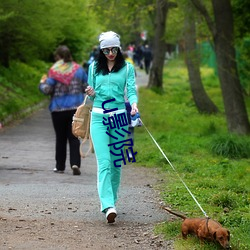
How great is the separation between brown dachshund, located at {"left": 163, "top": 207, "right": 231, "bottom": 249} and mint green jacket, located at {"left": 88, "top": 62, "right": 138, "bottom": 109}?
1.57 meters

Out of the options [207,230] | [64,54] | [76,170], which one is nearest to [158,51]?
[64,54]

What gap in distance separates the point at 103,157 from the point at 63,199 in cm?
142

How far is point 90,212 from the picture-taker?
26.3 feet

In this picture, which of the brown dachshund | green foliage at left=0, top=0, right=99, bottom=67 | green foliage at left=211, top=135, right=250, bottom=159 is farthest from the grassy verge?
the brown dachshund

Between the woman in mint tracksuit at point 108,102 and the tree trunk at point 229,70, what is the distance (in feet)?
28.6

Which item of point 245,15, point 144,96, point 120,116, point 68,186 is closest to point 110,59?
point 120,116

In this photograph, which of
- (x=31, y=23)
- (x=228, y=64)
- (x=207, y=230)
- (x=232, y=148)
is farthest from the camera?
(x=31, y=23)

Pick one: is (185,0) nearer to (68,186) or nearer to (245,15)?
(245,15)

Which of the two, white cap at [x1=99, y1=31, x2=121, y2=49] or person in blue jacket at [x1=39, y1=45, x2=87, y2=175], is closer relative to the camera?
white cap at [x1=99, y1=31, x2=121, y2=49]

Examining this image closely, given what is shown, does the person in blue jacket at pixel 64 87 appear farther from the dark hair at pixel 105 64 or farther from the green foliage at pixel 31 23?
the green foliage at pixel 31 23

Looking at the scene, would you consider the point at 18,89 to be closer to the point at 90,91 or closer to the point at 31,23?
the point at 31,23

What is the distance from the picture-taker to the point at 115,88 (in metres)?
7.61

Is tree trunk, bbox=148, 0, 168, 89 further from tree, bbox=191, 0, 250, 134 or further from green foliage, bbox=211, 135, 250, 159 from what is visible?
green foliage, bbox=211, 135, 250, 159

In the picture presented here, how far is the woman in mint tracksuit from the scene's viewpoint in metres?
7.55
